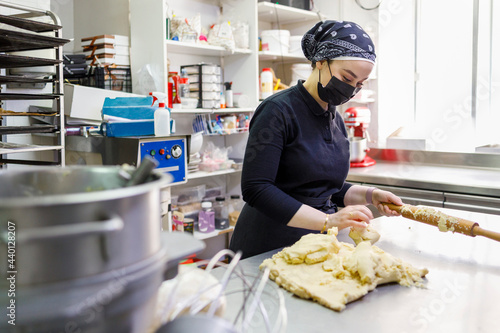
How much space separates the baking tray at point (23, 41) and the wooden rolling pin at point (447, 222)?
1.80 m

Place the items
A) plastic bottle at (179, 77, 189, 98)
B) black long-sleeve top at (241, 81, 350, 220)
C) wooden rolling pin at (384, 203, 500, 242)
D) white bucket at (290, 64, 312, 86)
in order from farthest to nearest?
white bucket at (290, 64, 312, 86)
plastic bottle at (179, 77, 189, 98)
black long-sleeve top at (241, 81, 350, 220)
wooden rolling pin at (384, 203, 500, 242)

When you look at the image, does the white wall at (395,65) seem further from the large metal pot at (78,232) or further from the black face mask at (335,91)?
the large metal pot at (78,232)

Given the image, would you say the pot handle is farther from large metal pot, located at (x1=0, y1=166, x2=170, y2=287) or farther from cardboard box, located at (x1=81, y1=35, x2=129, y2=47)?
cardboard box, located at (x1=81, y1=35, x2=129, y2=47)

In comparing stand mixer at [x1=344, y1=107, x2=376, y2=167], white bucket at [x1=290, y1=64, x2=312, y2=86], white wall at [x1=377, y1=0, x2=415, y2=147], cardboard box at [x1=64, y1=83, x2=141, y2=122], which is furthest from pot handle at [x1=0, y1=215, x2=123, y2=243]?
white wall at [x1=377, y1=0, x2=415, y2=147]

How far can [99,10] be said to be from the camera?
337 cm

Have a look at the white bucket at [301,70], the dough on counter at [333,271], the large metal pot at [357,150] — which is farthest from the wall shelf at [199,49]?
the dough on counter at [333,271]

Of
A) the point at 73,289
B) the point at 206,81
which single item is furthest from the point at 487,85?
the point at 73,289

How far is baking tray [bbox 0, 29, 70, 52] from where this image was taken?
6.27 feet

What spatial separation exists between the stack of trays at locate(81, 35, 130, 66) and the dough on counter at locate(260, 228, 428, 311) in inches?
88.5

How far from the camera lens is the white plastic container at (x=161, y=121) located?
259 centimetres

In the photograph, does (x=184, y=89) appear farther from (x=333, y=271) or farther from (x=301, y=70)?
(x=333, y=271)

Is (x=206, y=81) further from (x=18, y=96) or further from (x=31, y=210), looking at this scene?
(x=31, y=210)

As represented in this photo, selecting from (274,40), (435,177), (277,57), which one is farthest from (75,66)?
(435,177)

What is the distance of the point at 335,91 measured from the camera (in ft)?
5.96
